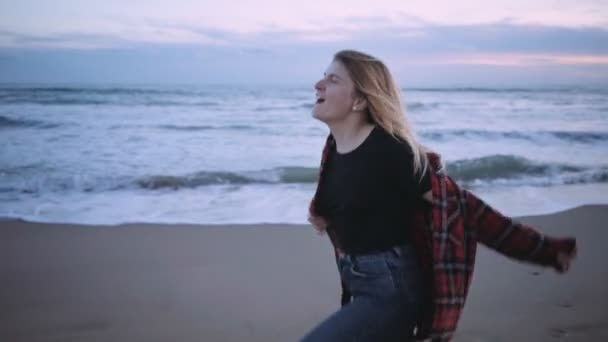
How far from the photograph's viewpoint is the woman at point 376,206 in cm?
235

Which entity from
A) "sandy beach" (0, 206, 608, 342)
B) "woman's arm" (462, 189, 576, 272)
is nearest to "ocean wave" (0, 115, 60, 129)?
"sandy beach" (0, 206, 608, 342)

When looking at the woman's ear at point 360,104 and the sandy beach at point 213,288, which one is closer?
the woman's ear at point 360,104

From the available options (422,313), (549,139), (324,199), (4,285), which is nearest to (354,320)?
(422,313)

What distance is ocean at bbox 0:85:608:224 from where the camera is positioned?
Result: 28.1 feet

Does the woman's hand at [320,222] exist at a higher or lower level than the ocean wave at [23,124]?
higher

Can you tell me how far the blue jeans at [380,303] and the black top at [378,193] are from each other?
61 millimetres

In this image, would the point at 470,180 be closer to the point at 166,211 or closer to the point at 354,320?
the point at 166,211

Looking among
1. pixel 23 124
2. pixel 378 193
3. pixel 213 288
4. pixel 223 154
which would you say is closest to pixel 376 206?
pixel 378 193

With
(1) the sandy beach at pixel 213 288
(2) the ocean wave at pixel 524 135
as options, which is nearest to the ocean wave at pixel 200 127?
(2) the ocean wave at pixel 524 135

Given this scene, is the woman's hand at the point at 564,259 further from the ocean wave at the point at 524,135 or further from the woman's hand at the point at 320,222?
the ocean wave at the point at 524,135

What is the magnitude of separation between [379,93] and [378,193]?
0.45m

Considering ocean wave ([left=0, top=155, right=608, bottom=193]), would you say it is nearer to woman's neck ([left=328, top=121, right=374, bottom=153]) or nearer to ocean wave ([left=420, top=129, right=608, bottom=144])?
ocean wave ([left=420, top=129, right=608, bottom=144])

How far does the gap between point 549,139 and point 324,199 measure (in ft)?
55.9

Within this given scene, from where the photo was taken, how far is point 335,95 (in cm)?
258
